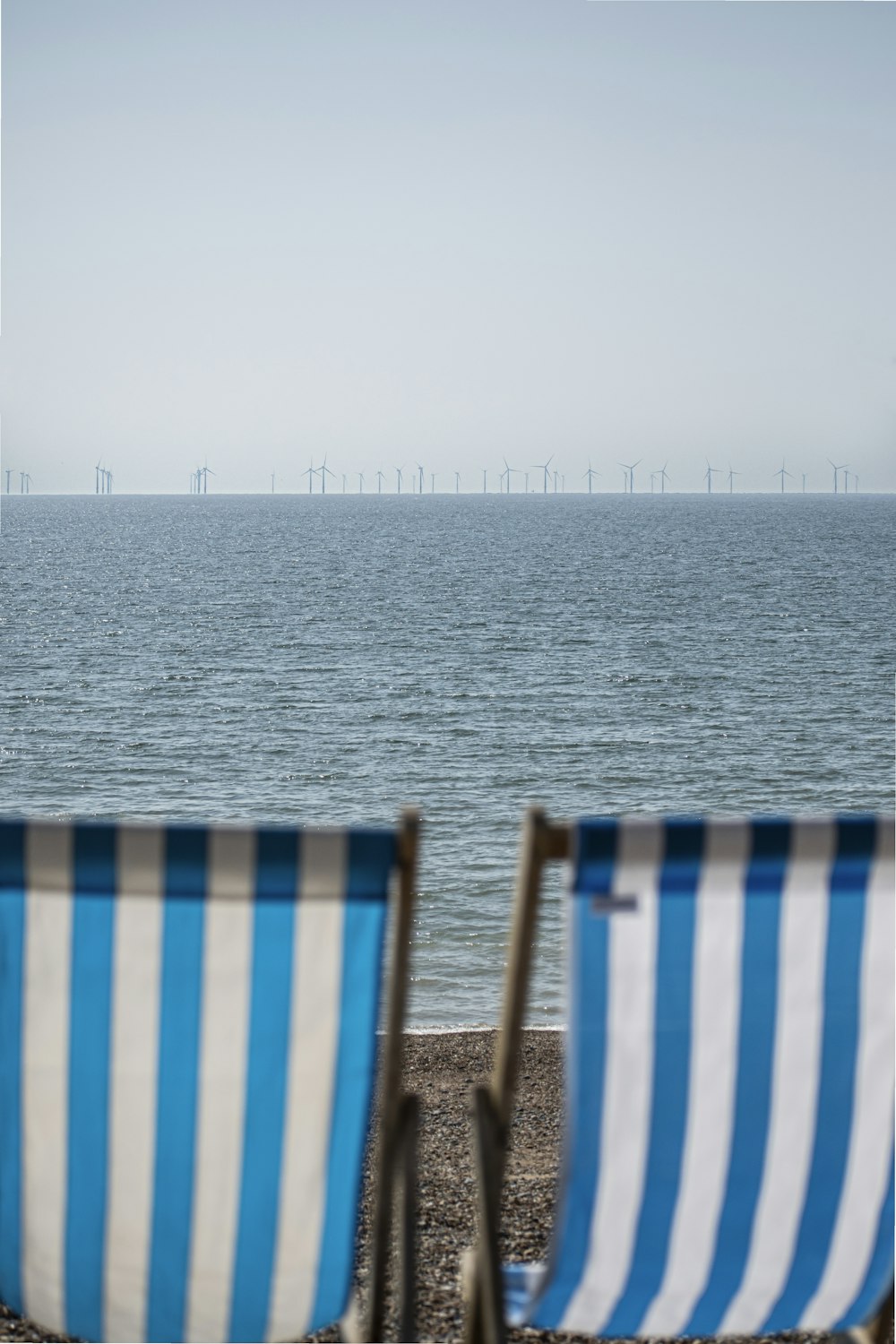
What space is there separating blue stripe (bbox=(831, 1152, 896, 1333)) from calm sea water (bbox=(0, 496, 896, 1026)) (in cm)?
865

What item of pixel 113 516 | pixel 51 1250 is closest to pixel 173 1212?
pixel 51 1250

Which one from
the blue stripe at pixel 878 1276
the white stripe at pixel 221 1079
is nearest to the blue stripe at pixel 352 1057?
the white stripe at pixel 221 1079

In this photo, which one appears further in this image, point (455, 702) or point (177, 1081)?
point (455, 702)

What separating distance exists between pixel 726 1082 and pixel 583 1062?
0.68 ft

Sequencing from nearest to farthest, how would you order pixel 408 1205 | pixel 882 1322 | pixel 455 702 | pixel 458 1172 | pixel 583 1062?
pixel 583 1062 < pixel 408 1205 < pixel 882 1322 < pixel 458 1172 < pixel 455 702

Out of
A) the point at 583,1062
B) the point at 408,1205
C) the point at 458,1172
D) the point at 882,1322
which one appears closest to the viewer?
the point at 583,1062

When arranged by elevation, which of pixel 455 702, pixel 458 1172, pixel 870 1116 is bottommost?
pixel 455 702

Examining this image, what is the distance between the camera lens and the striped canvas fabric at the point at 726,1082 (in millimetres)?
1727

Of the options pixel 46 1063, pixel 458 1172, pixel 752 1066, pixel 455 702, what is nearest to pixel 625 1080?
pixel 752 1066

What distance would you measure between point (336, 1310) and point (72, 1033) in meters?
0.56

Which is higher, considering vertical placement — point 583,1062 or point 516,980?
point 516,980

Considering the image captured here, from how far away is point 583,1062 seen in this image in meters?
1.76

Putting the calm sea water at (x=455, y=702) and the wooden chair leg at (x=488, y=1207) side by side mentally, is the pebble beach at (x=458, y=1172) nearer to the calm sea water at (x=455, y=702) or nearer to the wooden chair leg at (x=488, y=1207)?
the wooden chair leg at (x=488, y=1207)

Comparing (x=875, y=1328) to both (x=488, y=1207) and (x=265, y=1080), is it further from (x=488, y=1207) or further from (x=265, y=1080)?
(x=265, y=1080)
